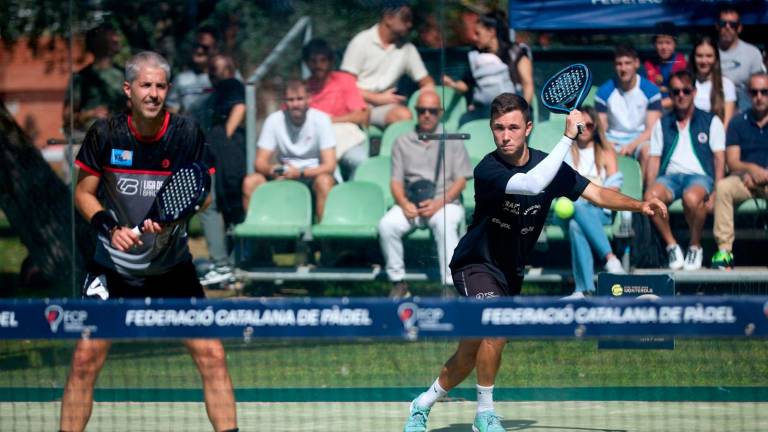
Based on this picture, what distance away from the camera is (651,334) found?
4.82 meters

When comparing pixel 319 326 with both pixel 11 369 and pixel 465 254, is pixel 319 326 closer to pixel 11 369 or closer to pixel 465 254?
pixel 465 254

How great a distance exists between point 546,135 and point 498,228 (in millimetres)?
3207

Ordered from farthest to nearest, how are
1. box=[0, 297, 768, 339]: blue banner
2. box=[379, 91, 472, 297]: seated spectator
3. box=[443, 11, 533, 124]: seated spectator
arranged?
box=[443, 11, 533, 124]: seated spectator < box=[379, 91, 472, 297]: seated spectator < box=[0, 297, 768, 339]: blue banner

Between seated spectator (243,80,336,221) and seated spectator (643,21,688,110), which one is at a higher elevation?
seated spectator (643,21,688,110)

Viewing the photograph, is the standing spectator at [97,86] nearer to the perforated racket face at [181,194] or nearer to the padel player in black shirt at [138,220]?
the padel player in black shirt at [138,220]

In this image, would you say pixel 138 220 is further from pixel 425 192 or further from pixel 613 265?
pixel 613 265

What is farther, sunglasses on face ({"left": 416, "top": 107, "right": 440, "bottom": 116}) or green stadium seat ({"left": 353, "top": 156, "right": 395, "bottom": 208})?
green stadium seat ({"left": 353, "top": 156, "right": 395, "bottom": 208})

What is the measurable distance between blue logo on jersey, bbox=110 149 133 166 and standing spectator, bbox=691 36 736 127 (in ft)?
18.3

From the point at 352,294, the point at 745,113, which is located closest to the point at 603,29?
the point at 745,113

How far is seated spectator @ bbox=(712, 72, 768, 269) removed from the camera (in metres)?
9.77

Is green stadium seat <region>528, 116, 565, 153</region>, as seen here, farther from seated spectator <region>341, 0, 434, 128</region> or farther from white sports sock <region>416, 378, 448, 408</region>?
white sports sock <region>416, 378, 448, 408</region>

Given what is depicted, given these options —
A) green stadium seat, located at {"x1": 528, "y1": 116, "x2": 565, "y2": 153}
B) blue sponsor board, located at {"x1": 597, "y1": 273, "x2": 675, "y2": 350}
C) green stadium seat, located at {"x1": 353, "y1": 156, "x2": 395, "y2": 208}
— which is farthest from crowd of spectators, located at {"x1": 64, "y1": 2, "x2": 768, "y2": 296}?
blue sponsor board, located at {"x1": 597, "y1": 273, "x2": 675, "y2": 350}

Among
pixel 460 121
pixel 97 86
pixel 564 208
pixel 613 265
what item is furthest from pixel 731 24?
pixel 97 86

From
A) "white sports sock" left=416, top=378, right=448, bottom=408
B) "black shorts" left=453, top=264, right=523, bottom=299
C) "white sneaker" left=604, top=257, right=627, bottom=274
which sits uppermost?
"black shorts" left=453, top=264, right=523, bottom=299
